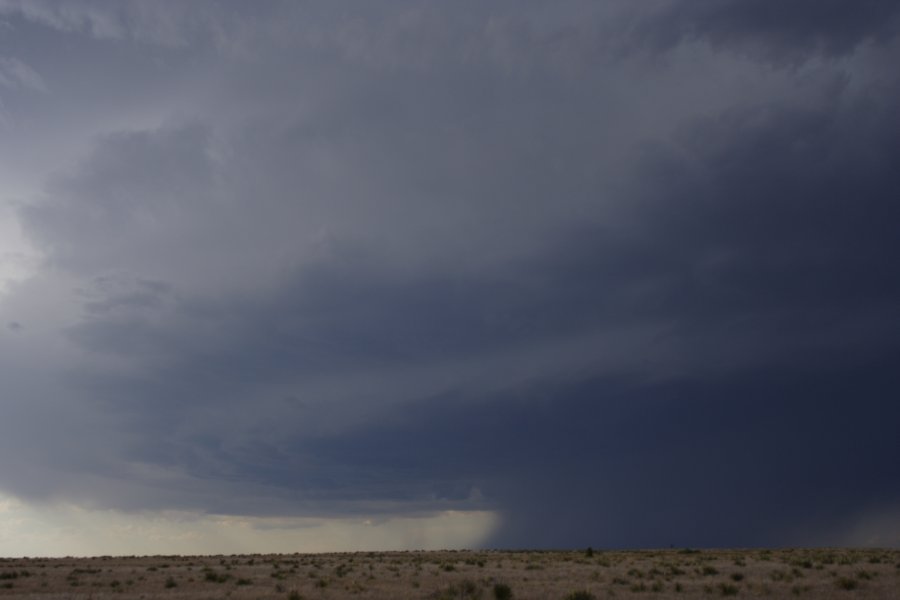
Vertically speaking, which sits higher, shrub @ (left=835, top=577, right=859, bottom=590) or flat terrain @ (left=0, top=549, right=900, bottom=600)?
flat terrain @ (left=0, top=549, right=900, bottom=600)

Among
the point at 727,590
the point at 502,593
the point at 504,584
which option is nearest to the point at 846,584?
the point at 727,590

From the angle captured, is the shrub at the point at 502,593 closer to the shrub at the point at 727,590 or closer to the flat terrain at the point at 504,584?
the flat terrain at the point at 504,584

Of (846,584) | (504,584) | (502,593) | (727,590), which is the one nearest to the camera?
(502,593)

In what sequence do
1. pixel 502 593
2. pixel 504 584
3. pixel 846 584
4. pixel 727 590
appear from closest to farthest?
1. pixel 502 593
2. pixel 727 590
3. pixel 846 584
4. pixel 504 584

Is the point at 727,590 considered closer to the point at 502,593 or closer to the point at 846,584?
the point at 846,584

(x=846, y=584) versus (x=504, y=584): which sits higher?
(x=504, y=584)

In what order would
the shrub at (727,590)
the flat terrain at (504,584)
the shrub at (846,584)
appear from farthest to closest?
the shrub at (846,584)
the flat terrain at (504,584)
the shrub at (727,590)

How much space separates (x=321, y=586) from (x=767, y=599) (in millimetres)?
25584

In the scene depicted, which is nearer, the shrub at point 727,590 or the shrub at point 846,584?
the shrub at point 727,590

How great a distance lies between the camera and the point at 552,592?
35.4 meters

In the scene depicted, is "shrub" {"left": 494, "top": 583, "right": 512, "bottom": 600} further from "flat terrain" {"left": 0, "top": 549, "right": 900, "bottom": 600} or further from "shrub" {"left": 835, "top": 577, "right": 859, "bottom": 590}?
"shrub" {"left": 835, "top": 577, "right": 859, "bottom": 590}

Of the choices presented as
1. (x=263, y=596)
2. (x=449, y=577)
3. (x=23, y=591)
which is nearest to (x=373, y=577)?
(x=449, y=577)

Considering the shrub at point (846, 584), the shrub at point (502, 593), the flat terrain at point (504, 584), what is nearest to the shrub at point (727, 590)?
the flat terrain at point (504, 584)

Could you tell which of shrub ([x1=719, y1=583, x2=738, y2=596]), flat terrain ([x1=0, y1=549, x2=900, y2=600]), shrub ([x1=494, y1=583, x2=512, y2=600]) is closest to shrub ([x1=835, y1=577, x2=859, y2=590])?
flat terrain ([x1=0, y1=549, x2=900, y2=600])
